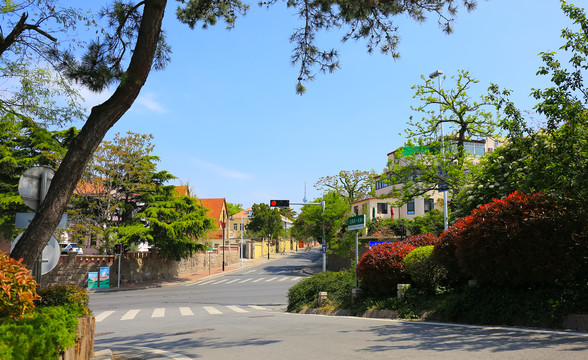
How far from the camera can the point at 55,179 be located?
6.47 meters

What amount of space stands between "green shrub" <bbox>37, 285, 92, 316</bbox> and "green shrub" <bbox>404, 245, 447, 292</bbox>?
8970 millimetres

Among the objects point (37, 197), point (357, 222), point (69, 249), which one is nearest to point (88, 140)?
point (37, 197)

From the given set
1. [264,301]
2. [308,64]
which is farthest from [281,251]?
[308,64]

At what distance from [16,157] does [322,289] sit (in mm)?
26197

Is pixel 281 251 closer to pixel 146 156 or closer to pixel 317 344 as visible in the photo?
pixel 146 156

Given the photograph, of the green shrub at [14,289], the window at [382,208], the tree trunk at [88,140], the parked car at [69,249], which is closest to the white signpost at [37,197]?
the tree trunk at [88,140]

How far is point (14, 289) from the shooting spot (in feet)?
14.5

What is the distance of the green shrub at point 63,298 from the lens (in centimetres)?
632

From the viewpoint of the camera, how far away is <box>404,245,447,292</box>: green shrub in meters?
12.6

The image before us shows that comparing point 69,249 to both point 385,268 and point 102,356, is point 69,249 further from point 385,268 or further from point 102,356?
Answer: point 102,356

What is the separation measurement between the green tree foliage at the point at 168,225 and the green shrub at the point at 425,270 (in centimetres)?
2646

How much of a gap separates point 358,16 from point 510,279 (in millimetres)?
6877

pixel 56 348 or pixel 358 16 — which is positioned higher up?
pixel 358 16

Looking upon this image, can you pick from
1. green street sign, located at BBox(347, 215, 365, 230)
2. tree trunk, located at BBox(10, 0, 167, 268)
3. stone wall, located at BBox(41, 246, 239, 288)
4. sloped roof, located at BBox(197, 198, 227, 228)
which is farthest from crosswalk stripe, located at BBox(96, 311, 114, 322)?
sloped roof, located at BBox(197, 198, 227, 228)
